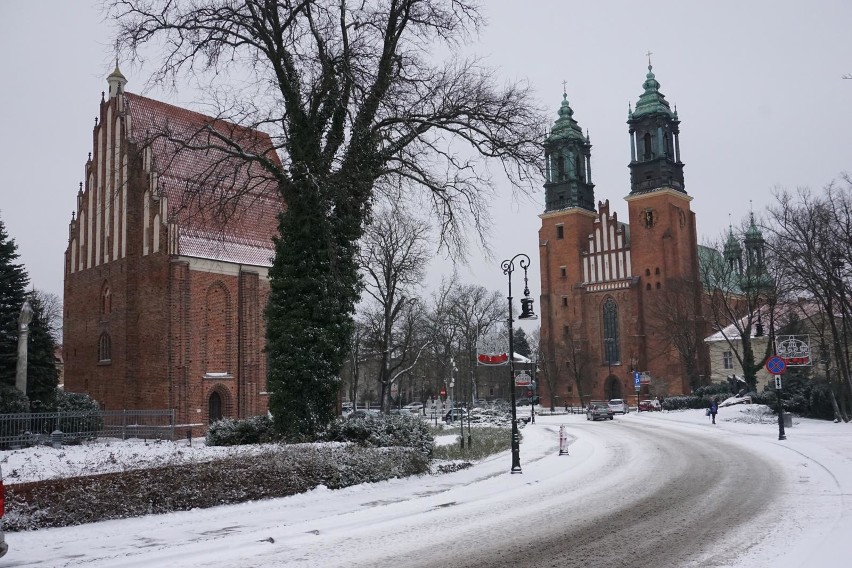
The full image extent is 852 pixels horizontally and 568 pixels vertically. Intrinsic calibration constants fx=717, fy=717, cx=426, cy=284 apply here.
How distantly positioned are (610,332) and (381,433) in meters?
63.8

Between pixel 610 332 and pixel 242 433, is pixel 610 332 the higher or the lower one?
the higher one

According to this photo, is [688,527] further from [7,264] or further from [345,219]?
[7,264]

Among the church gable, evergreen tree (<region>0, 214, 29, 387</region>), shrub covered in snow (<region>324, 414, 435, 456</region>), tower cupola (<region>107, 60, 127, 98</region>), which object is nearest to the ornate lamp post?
evergreen tree (<region>0, 214, 29, 387</region>)

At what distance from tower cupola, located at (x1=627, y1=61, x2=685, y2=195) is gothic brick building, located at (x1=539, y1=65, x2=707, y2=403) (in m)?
0.11

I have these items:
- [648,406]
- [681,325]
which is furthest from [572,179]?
[648,406]

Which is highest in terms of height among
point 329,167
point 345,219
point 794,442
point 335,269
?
point 329,167

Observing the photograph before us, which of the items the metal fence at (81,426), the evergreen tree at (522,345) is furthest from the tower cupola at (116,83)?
the evergreen tree at (522,345)

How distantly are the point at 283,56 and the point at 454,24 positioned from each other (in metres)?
4.58

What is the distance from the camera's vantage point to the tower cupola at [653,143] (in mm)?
76938

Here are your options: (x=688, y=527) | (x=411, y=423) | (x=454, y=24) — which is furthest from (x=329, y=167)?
(x=688, y=527)

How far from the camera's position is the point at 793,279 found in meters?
36.7

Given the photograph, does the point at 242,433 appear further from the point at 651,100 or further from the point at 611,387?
the point at 651,100

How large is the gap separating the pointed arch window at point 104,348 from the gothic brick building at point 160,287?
62 mm

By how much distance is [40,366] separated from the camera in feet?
102
